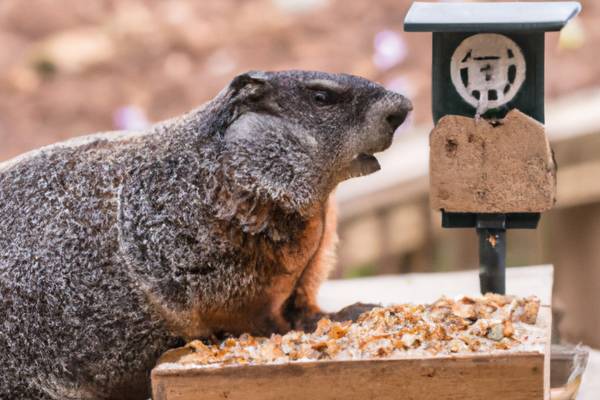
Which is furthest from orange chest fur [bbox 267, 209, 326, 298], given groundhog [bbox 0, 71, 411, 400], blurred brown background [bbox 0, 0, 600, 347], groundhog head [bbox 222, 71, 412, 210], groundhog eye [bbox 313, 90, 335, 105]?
blurred brown background [bbox 0, 0, 600, 347]

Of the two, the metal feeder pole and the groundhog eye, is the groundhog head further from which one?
the metal feeder pole

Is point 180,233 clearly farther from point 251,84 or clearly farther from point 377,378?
point 377,378

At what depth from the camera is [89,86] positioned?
9461 millimetres

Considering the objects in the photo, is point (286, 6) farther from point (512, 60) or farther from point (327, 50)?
point (512, 60)

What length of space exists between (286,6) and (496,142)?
627 centimetres

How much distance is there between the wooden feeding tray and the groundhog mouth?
0.64 meters

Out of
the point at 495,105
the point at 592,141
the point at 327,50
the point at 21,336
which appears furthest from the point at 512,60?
the point at 327,50

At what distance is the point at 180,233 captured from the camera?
12.9 ft

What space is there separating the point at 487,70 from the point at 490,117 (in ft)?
0.49

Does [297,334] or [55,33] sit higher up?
[55,33]

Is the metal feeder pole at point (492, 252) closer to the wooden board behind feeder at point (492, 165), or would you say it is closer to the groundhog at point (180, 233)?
the wooden board behind feeder at point (492, 165)

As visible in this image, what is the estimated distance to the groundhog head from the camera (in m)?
3.89

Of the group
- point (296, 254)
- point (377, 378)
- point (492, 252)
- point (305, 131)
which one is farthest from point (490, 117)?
point (377, 378)

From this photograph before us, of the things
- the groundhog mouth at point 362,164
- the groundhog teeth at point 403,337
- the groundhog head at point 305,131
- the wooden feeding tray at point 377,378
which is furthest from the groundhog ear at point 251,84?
the wooden feeding tray at point 377,378
